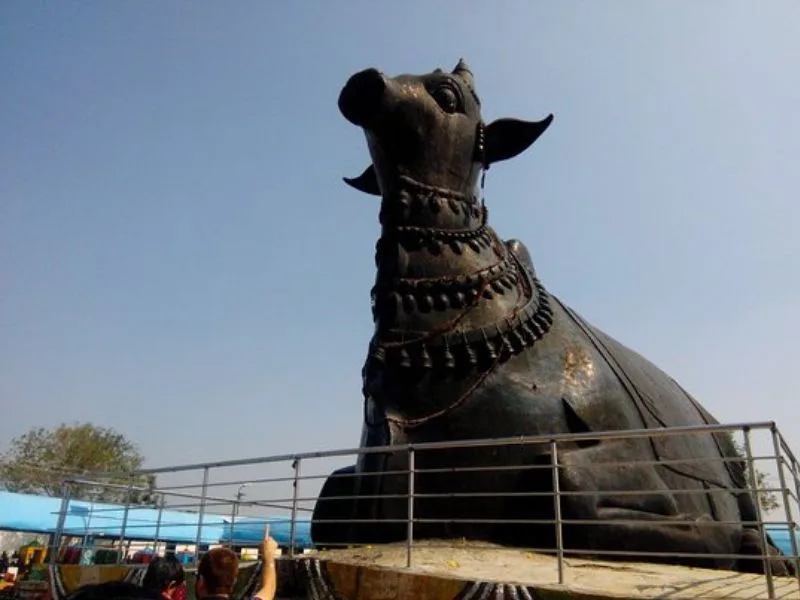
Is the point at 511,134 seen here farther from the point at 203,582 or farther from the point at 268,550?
the point at 203,582

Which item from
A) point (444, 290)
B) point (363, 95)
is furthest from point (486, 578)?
point (363, 95)

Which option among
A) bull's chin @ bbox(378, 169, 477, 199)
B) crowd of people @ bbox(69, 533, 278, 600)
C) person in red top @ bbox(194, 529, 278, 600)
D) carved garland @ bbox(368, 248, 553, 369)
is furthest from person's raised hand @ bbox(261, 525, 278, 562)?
bull's chin @ bbox(378, 169, 477, 199)

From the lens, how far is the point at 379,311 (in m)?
6.93

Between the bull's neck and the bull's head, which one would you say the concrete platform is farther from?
the bull's head

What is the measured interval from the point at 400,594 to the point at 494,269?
10.8ft

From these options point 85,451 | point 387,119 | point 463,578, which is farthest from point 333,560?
point 85,451

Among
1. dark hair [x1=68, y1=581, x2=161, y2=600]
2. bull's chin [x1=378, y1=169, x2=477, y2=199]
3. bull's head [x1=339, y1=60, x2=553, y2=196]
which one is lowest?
dark hair [x1=68, y1=581, x2=161, y2=600]

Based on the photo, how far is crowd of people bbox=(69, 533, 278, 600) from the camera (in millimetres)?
1920

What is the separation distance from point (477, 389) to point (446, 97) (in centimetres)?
286

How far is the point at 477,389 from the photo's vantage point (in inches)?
251

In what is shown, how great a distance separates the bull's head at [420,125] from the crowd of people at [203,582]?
415 cm

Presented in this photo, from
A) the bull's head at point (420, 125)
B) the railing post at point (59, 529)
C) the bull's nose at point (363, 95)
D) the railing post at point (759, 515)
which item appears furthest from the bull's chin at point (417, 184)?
the railing post at point (59, 529)

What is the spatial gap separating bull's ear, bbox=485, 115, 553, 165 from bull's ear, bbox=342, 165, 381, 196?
1.38 m

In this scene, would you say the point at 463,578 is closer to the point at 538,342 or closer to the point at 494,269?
the point at 538,342
